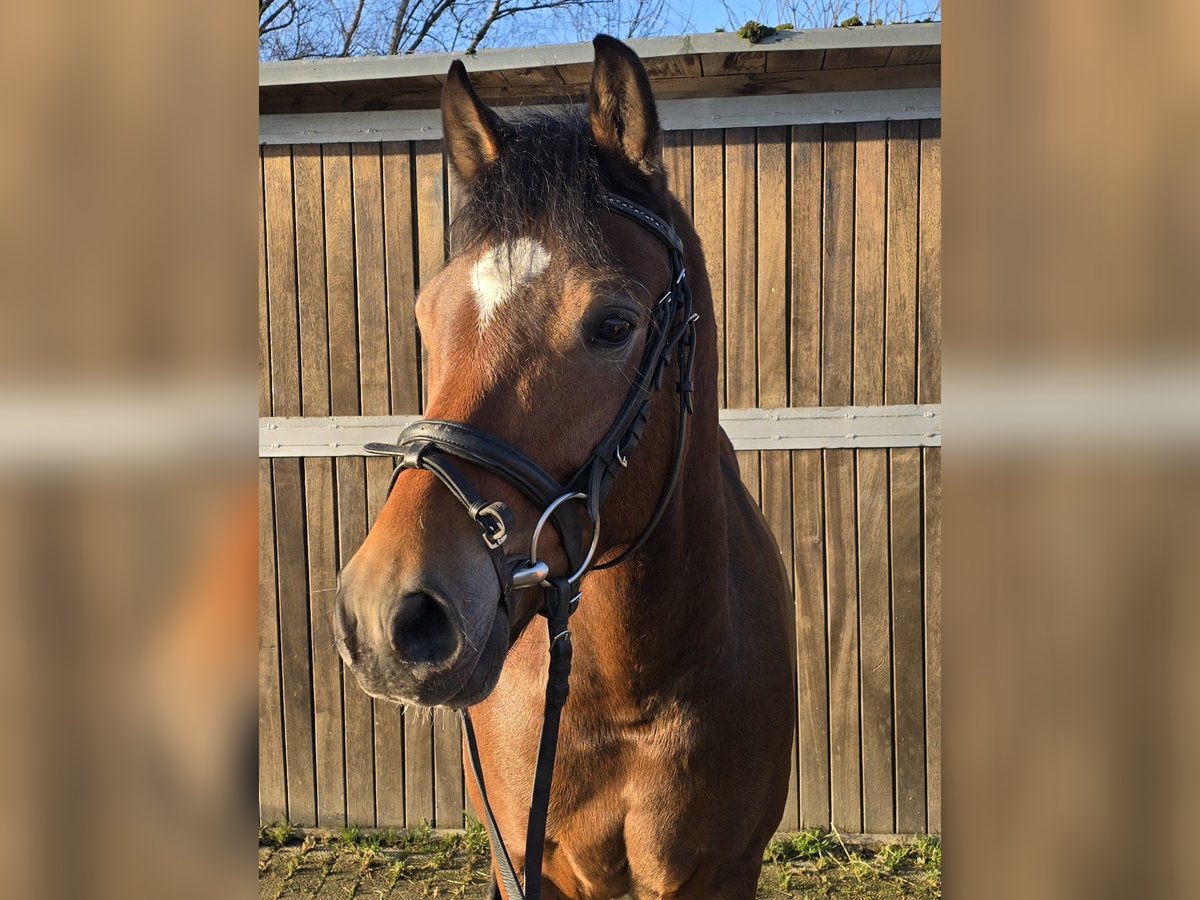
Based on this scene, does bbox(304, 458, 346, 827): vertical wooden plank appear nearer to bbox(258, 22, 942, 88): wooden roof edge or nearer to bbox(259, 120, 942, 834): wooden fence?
bbox(259, 120, 942, 834): wooden fence

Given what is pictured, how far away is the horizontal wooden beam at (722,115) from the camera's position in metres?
3.74

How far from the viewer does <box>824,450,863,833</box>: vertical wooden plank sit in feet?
12.7

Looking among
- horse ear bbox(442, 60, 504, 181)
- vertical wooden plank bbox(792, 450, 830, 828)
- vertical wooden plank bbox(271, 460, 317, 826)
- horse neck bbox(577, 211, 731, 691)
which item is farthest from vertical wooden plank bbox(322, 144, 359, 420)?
horse neck bbox(577, 211, 731, 691)

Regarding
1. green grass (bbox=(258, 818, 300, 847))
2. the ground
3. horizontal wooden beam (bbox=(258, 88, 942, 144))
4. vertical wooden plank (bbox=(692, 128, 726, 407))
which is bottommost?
the ground

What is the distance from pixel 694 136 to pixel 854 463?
5.41 feet

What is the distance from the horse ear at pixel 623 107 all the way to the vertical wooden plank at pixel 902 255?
7.78 feet

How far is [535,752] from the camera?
1.96 m

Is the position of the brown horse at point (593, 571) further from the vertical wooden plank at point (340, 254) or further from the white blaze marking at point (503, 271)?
the vertical wooden plank at point (340, 254)

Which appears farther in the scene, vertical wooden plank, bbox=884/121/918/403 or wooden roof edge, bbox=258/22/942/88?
vertical wooden plank, bbox=884/121/918/403

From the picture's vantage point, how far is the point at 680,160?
153 inches

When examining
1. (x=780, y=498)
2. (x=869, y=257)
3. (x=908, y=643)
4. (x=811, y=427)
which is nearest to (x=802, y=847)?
(x=908, y=643)

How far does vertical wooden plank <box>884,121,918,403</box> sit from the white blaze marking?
8.93 ft
